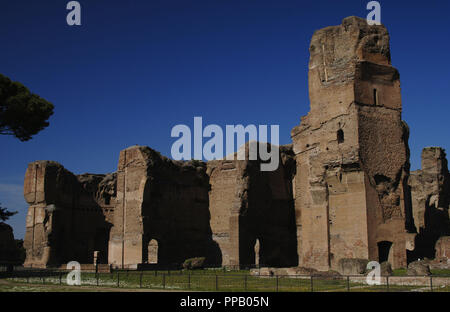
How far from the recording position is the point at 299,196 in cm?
3234

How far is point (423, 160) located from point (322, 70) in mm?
14416

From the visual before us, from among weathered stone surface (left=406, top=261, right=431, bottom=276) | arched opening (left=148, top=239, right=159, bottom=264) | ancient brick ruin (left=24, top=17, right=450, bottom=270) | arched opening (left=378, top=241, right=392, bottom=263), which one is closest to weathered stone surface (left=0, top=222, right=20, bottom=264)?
ancient brick ruin (left=24, top=17, right=450, bottom=270)

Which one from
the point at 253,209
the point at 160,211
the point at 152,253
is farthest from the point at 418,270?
the point at 152,253

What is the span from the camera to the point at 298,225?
107ft

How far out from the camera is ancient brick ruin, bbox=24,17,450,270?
2469cm

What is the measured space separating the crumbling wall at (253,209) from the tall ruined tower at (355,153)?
5.05 metres

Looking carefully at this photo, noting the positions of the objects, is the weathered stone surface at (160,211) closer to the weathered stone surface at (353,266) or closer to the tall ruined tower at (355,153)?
the tall ruined tower at (355,153)

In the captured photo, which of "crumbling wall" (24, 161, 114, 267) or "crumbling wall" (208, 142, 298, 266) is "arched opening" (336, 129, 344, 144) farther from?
"crumbling wall" (24, 161, 114, 267)

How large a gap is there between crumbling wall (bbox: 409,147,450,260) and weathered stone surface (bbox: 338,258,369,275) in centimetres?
1367

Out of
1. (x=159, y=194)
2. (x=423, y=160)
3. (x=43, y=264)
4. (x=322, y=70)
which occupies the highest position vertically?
(x=322, y=70)

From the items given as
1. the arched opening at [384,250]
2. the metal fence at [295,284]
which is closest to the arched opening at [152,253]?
the arched opening at [384,250]

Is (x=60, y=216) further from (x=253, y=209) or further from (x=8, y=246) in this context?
(x=253, y=209)
